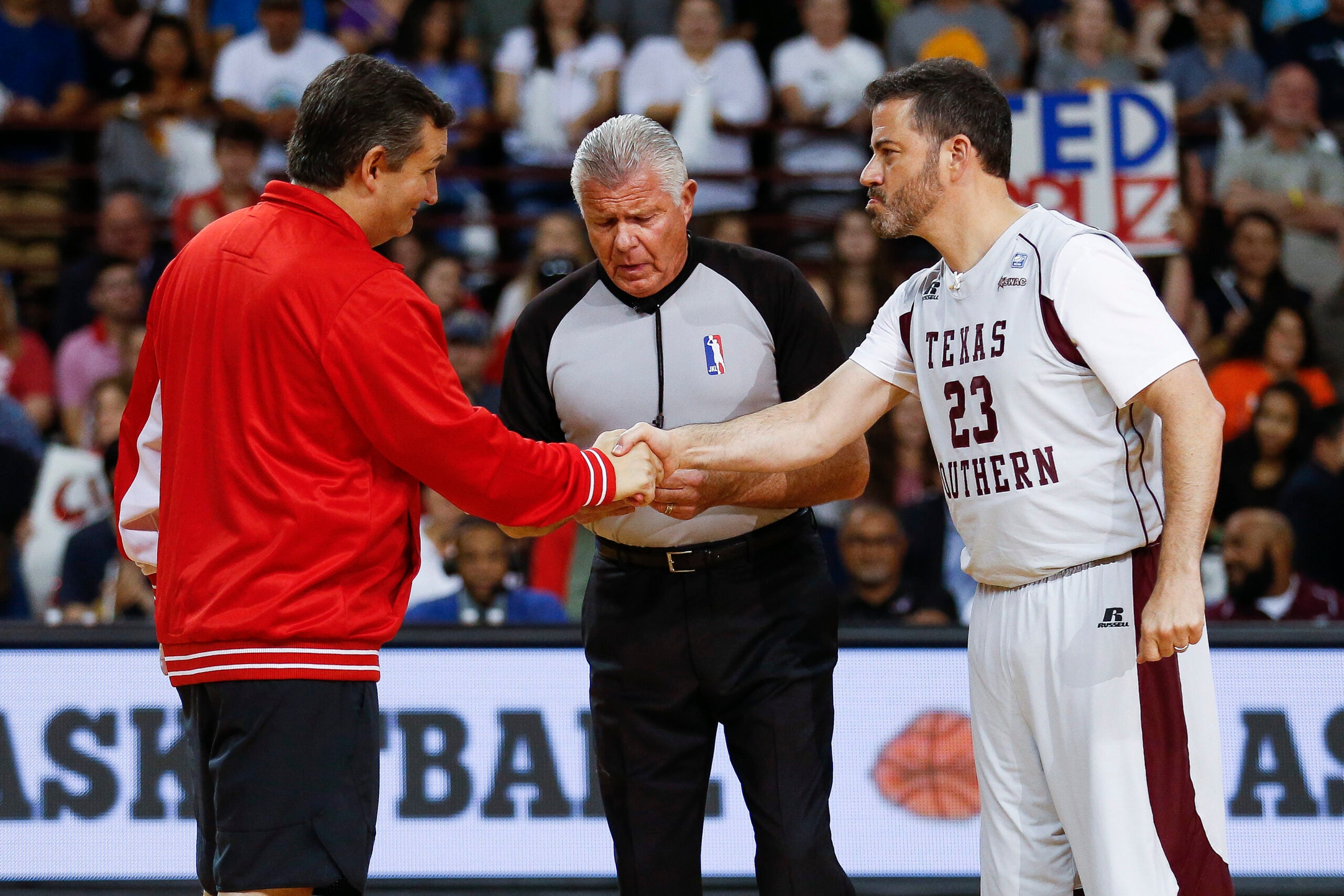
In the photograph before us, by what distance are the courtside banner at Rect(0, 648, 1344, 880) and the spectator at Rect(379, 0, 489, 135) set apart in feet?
16.1

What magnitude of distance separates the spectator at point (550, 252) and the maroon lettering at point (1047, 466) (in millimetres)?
4397

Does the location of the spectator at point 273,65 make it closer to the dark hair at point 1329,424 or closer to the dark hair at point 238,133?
the dark hair at point 238,133

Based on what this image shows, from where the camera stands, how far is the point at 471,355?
7070 mm

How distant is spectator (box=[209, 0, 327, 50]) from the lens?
967 cm

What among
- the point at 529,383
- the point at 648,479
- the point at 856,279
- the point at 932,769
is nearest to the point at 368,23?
the point at 856,279

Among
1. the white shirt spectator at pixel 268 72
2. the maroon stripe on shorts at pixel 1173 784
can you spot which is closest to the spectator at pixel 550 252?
the white shirt spectator at pixel 268 72

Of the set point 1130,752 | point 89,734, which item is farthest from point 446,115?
point 89,734

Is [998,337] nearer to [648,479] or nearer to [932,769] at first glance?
[648,479]

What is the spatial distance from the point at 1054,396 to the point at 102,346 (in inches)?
244

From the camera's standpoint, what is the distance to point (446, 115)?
3135mm

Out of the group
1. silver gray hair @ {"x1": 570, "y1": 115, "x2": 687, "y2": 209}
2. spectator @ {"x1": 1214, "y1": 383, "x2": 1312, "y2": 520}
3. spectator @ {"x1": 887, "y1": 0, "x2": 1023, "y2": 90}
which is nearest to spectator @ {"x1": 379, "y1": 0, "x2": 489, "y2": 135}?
spectator @ {"x1": 887, "y1": 0, "x2": 1023, "y2": 90}

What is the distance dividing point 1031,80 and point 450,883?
6262 mm

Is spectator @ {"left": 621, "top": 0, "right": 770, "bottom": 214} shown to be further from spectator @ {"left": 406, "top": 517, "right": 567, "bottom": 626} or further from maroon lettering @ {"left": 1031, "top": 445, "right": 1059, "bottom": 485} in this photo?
maroon lettering @ {"left": 1031, "top": 445, "right": 1059, "bottom": 485}

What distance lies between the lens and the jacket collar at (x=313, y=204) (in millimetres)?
3016
